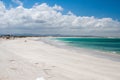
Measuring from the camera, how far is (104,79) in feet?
30.4

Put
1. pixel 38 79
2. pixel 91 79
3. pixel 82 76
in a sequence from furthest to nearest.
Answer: pixel 82 76
pixel 91 79
pixel 38 79

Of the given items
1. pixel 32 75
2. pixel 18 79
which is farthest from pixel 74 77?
pixel 18 79

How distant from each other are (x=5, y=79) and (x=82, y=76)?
3814 mm

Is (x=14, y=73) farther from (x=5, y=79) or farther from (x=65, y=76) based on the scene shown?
(x=65, y=76)

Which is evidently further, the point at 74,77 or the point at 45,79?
the point at 74,77

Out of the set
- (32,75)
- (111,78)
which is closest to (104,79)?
(111,78)

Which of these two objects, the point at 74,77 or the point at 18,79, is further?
the point at 74,77

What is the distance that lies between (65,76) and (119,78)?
2.75 metres

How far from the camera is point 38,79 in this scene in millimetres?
8523

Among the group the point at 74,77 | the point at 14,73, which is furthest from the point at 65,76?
the point at 14,73

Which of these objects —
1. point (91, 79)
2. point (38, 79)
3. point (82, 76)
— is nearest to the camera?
point (38, 79)

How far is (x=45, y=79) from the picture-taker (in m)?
8.75

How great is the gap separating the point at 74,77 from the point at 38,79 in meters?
1.92

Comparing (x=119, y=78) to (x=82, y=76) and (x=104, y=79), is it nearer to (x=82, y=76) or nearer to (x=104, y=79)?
(x=104, y=79)
